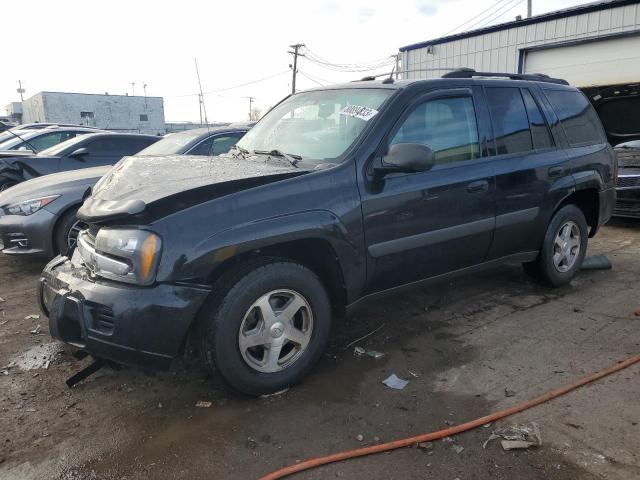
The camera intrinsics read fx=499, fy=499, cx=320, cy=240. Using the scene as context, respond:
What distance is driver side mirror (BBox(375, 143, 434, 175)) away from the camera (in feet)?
9.95

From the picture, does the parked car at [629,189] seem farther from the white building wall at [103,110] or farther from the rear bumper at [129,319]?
the white building wall at [103,110]

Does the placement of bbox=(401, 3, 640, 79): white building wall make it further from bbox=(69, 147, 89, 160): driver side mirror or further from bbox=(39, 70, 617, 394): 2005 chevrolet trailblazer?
bbox=(39, 70, 617, 394): 2005 chevrolet trailblazer

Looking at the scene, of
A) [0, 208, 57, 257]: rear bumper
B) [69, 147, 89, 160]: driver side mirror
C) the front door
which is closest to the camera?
the front door

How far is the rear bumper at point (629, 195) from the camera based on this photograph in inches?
287

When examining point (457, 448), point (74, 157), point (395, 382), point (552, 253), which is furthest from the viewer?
point (74, 157)

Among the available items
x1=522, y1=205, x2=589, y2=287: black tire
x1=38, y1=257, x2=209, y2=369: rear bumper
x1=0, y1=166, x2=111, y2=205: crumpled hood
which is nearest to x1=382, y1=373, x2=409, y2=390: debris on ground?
x1=38, y1=257, x2=209, y2=369: rear bumper

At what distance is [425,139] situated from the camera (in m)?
3.52

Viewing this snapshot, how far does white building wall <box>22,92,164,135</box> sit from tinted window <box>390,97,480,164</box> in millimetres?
52081

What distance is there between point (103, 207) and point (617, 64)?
13177 millimetres

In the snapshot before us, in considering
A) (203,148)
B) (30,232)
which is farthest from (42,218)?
(203,148)

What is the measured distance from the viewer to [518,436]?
8.32 feet

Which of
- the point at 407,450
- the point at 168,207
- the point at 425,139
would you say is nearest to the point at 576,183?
the point at 425,139

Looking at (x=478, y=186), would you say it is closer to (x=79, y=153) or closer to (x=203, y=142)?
(x=203, y=142)

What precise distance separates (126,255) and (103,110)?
56.7 m
